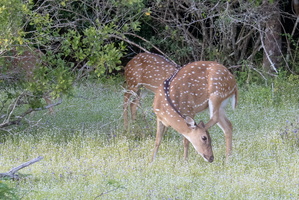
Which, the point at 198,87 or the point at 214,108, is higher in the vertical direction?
the point at 198,87

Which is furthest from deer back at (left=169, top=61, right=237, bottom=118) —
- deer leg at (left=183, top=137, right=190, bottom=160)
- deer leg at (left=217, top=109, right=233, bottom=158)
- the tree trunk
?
the tree trunk

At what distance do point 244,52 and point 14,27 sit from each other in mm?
7015

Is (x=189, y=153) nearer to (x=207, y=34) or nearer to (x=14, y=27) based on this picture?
(x=14, y=27)

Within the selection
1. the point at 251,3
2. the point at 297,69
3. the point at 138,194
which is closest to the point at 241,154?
the point at 138,194

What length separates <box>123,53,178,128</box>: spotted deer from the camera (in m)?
9.17

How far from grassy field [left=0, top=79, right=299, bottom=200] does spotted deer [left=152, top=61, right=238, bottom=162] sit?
39 centimetres

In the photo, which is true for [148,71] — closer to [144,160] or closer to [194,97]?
[194,97]

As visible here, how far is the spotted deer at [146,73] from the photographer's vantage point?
9172 mm

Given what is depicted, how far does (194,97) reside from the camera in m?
7.63

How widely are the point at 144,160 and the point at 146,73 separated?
2343 millimetres

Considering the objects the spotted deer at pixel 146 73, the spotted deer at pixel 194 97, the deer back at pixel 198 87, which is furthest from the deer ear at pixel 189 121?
the spotted deer at pixel 146 73

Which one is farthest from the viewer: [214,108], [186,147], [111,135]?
[111,135]

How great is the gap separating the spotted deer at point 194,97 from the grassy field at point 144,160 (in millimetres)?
389

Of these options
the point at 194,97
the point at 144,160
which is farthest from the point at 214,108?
the point at 144,160
